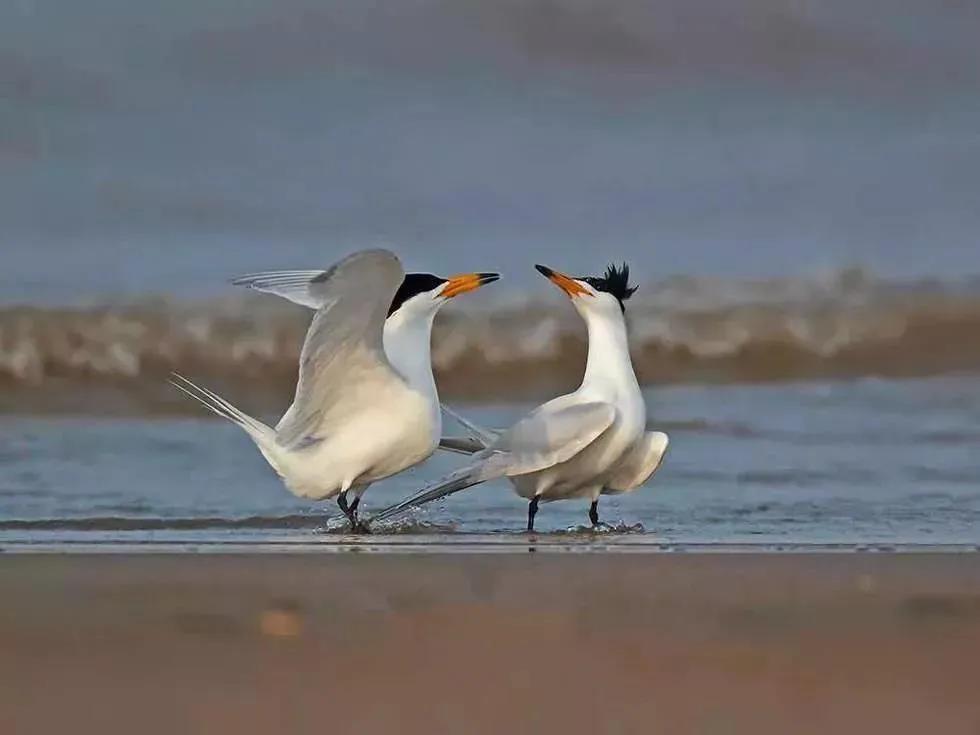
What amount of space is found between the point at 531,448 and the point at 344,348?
61 cm

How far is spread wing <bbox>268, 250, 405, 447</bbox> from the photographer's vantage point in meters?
5.86

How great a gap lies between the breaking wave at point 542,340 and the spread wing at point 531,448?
3.00 meters

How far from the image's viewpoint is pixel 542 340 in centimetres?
1035

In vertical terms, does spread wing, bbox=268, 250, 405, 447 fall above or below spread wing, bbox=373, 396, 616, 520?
above

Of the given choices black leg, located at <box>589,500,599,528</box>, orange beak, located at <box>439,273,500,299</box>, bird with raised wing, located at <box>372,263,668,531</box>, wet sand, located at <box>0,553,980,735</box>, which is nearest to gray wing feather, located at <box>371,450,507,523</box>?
bird with raised wing, located at <box>372,263,668,531</box>

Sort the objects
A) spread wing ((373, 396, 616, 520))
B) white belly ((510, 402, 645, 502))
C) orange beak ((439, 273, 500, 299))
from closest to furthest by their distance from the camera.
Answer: spread wing ((373, 396, 616, 520)) → white belly ((510, 402, 645, 502)) → orange beak ((439, 273, 500, 299))

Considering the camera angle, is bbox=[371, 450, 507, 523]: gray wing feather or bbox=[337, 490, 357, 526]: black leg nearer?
bbox=[371, 450, 507, 523]: gray wing feather

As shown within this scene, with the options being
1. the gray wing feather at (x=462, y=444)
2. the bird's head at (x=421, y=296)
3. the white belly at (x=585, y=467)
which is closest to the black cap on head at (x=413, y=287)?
the bird's head at (x=421, y=296)

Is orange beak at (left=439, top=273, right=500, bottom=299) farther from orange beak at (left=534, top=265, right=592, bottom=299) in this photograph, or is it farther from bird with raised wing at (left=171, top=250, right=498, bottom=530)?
orange beak at (left=534, top=265, right=592, bottom=299)

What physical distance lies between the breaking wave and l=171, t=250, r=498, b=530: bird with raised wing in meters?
2.74

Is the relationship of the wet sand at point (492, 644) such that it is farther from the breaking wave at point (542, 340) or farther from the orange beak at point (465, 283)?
the breaking wave at point (542, 340)

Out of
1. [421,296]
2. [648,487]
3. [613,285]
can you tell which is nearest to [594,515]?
[648,487]

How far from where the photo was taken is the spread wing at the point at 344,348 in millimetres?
5855

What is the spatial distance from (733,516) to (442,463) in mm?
1832
